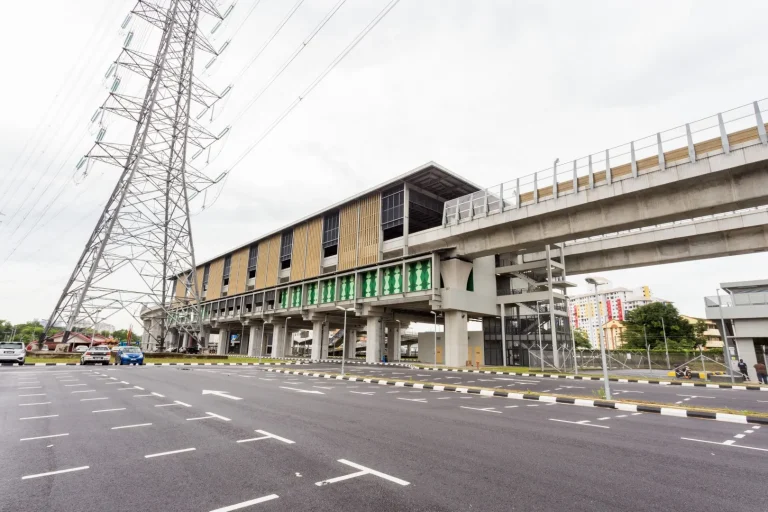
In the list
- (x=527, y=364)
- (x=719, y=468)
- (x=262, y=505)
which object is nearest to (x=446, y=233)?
(x=527, y=364)

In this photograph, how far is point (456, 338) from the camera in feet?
107

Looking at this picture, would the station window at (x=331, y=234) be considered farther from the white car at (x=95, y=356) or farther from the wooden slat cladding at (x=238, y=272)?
the white car at (x=95, y=356)

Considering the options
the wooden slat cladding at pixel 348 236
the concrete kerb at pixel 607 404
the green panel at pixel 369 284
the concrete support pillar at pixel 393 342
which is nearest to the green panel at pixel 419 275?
the green panel at pixel 369 284

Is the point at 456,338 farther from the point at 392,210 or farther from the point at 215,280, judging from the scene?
the point at 215,280

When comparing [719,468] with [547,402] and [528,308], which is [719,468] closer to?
[547,402]

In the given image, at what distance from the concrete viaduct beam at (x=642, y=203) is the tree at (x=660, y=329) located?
48.0m

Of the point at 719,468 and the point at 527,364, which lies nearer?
the point at 719,468

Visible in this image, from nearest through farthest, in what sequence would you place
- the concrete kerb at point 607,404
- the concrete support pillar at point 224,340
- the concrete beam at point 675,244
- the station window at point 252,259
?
1. the concrete kerb at point 607,404
2. the concrete beam at point 675,244
3. the station window at point 252,259
4. the concrete support pillar at point 224,340

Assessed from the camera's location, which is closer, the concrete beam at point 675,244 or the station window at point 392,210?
the concrete beam at point 675,244

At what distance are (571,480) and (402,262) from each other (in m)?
30.4

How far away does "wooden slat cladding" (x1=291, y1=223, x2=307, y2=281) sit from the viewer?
158 feet

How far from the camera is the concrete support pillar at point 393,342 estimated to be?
167 feet

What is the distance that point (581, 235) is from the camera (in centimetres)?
2417

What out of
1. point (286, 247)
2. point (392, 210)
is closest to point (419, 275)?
point (392, 210)
